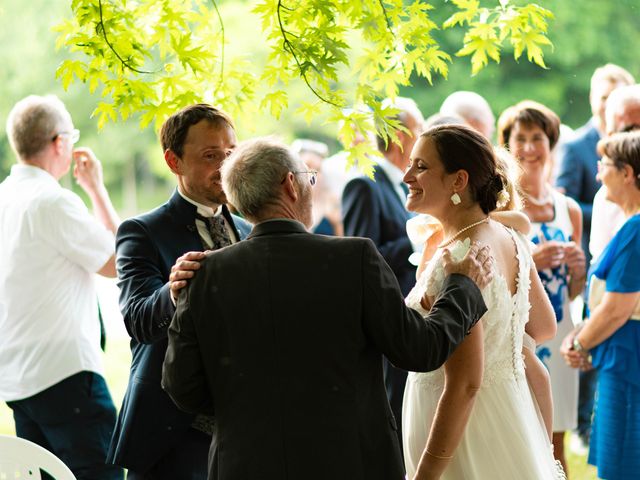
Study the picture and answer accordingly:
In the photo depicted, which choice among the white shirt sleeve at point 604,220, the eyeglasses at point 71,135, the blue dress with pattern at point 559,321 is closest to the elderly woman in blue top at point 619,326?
the blue dress with pattern at point 559,321

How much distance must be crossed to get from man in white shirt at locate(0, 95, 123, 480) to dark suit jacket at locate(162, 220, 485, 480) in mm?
1647

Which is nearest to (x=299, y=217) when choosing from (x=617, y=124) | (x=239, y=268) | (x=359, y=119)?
(x=239, y=268)

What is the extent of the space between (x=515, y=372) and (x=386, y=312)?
2.25ft

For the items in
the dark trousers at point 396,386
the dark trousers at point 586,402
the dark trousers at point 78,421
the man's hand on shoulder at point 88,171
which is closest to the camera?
the dark trousers at point 78,421

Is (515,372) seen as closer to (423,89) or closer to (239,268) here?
(239,268)

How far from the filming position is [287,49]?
2609mm

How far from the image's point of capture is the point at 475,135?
2570 millimetres

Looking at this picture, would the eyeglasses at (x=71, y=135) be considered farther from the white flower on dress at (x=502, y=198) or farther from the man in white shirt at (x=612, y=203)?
the man in white shirt at (x=612, y=203)

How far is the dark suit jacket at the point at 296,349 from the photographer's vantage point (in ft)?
6.76

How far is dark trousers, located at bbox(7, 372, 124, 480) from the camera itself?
363 cm

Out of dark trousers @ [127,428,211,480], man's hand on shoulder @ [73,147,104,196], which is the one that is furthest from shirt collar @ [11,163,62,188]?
dark trousers @ [127,428,211,480]

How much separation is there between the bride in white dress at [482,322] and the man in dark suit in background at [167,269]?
583 millimetres

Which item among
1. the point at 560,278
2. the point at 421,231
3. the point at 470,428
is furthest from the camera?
the point at 560,278

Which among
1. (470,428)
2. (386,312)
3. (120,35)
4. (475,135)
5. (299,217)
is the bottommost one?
(470,428)
